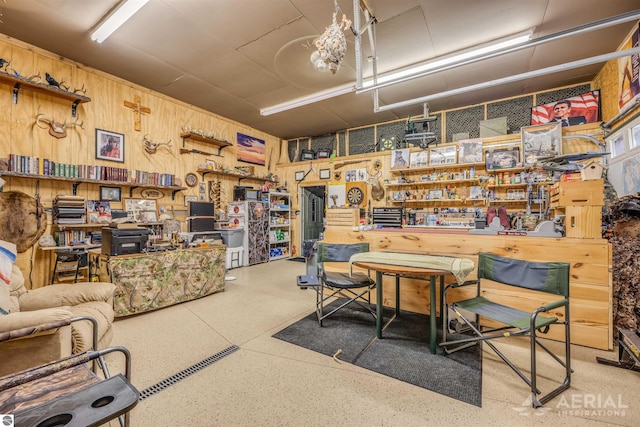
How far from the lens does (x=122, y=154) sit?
14.5ft

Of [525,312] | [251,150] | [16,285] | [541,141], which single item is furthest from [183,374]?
[541,141]

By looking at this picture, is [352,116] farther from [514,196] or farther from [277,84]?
[514,196]

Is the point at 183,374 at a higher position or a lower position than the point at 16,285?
lower

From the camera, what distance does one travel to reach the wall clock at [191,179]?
534 cm

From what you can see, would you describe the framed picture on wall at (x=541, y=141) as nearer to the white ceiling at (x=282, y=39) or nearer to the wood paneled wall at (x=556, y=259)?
the white ceiling at (x=282, y=39)

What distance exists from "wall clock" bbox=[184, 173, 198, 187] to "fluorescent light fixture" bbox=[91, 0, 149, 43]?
8.12 feet

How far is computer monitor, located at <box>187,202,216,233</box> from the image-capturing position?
5.22m

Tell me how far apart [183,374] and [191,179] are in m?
4.23

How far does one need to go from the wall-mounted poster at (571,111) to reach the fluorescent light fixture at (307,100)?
3414 millimetres

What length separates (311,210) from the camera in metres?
7.91

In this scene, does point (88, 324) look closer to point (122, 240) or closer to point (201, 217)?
point (122, 240)

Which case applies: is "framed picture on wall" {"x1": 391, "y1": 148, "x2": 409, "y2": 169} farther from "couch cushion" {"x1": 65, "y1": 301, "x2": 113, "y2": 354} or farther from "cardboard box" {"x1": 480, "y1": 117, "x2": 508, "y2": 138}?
"couch cushion" {"x1": 65, "y1": 301, "x2": 113, "y2": 354}

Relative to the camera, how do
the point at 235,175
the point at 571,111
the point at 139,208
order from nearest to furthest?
1. the point at 571,111
2. the point at 139,208
3. the point at 235,175

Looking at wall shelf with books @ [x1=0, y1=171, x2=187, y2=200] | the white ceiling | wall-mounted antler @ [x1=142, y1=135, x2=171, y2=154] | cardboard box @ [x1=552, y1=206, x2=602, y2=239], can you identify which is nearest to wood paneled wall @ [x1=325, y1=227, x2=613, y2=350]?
cardboard box @ [x1=552, y1=206, x2=602, y2=239]
